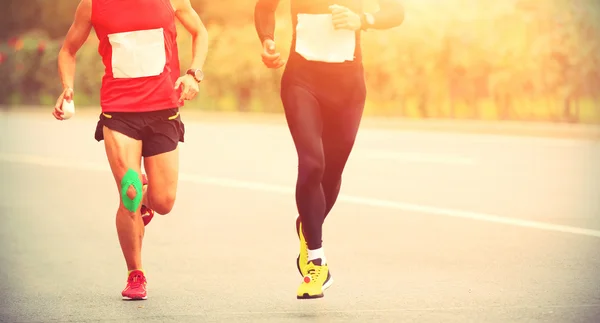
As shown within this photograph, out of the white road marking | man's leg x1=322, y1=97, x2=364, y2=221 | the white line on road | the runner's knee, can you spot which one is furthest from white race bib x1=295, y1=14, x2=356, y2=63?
the white road marking

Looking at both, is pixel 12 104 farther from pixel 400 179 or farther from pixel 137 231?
pixel 137 231

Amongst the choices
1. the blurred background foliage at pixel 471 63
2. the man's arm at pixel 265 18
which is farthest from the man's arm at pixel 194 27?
the blurred background foliage at pixel 471 63

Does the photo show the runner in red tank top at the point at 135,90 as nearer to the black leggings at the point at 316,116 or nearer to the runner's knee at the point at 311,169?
the black leggings at the point at 316,116

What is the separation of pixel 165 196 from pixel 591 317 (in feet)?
7.91

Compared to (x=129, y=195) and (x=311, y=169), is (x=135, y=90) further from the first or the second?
(x=311, y=169)

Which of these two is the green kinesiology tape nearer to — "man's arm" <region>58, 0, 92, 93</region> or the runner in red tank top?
the runner in red tank top

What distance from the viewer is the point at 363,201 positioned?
13.5m

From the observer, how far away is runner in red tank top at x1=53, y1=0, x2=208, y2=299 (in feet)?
24.0

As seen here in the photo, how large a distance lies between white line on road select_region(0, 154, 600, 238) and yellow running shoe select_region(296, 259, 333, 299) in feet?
12.7

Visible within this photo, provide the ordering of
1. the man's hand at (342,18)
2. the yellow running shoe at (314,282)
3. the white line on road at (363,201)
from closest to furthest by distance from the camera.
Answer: the man's hand at (342,18)
the yellow running shoe at (314,282)
the white line on road at (363,201)

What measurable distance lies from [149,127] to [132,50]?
432mm

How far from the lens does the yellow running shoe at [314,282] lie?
7348 millimetres

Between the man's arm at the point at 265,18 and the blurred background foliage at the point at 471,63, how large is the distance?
1483 centimetres

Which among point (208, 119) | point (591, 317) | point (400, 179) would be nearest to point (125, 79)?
point (591, 317)
